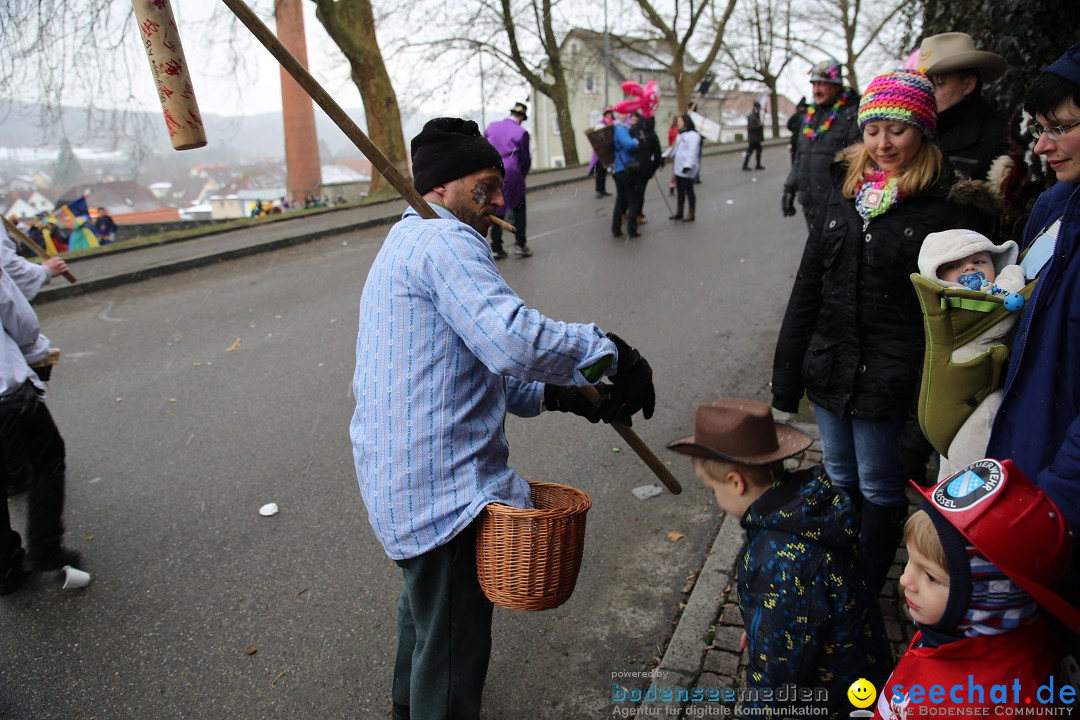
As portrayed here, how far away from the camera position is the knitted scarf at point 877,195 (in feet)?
8.61

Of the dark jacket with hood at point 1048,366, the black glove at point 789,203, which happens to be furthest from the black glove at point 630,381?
the black glove at point 789,203

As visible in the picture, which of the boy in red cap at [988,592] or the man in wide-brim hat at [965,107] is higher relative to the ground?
the man in wide-brim hat at [965,107]

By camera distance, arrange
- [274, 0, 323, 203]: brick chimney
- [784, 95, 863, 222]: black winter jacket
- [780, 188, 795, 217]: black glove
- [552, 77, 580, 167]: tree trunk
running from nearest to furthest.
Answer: [784, 95, 863, 222]: black winter jacket, [780, 188, 795, 217]: black glove, [552, 77, 580, 167]: tree trunk, [274, 0, 323, 203]: brick chimney

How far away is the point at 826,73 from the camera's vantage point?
5.71 metres

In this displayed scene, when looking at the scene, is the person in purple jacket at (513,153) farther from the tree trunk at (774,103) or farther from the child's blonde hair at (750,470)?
the tree trunk at (774,103)

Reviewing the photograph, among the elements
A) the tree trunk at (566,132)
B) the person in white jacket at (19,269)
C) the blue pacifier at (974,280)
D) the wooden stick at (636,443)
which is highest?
the tree trunk at (566,132)

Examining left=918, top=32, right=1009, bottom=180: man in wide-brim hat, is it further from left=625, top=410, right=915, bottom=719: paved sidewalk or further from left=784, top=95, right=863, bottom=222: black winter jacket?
left=625, top=410, right=915, bottom=719: paved sidewalk

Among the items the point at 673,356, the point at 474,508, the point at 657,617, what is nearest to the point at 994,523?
the point at 474,508

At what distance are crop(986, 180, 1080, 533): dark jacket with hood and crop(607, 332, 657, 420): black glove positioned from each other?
95cm

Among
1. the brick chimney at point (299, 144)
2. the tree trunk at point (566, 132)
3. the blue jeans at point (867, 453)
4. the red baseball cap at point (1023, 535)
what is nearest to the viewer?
the red baseball cap at point (1023, 535)

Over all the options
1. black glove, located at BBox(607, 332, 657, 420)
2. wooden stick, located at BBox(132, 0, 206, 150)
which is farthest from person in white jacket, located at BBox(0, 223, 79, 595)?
black glove, located at BBox(607, 332, 657, 420)

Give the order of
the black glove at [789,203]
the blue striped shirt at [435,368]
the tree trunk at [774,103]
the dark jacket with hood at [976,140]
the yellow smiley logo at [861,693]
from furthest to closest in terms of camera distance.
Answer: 1. the tree trunk at [774,103]
2. the black glove at [789,203]
3. the dark jacket with hood at [976,140]
4. the yellow smiley logo at [861,693]
5. the blue striped shirt at [435,368]

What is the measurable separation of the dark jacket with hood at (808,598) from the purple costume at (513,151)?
769 cm

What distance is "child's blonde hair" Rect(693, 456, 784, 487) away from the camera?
6.98 ft
